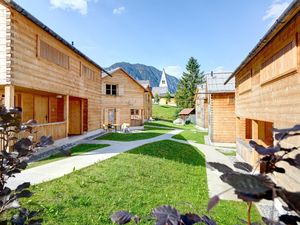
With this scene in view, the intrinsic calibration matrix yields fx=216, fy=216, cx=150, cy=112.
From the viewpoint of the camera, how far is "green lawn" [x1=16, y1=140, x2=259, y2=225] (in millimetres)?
4918

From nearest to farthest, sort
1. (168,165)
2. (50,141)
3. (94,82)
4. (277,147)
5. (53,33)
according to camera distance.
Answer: (277,147) → (50,141) → (168,165) → (53,33) → (94,82)

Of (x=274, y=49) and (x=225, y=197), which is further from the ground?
(x=274, y=49)

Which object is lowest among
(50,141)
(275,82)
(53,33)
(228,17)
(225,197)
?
(225,197)

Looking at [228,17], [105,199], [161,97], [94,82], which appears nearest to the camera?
[105,199]

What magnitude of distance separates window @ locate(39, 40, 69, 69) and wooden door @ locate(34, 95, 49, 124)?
137 inches

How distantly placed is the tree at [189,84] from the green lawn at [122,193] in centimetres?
4712

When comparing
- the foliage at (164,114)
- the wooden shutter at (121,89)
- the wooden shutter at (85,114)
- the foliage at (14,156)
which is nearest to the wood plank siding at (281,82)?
the foliage at (14,156)

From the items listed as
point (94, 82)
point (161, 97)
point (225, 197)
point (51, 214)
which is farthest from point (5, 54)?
point (161, 97)

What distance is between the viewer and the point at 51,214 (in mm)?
4660

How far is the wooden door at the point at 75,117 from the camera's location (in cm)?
1744

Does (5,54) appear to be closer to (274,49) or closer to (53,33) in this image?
(53,33)

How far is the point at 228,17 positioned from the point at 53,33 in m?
11.7

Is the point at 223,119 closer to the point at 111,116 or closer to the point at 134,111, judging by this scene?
the point at 111,116

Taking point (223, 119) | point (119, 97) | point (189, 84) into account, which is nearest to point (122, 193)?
point (223, 119)
